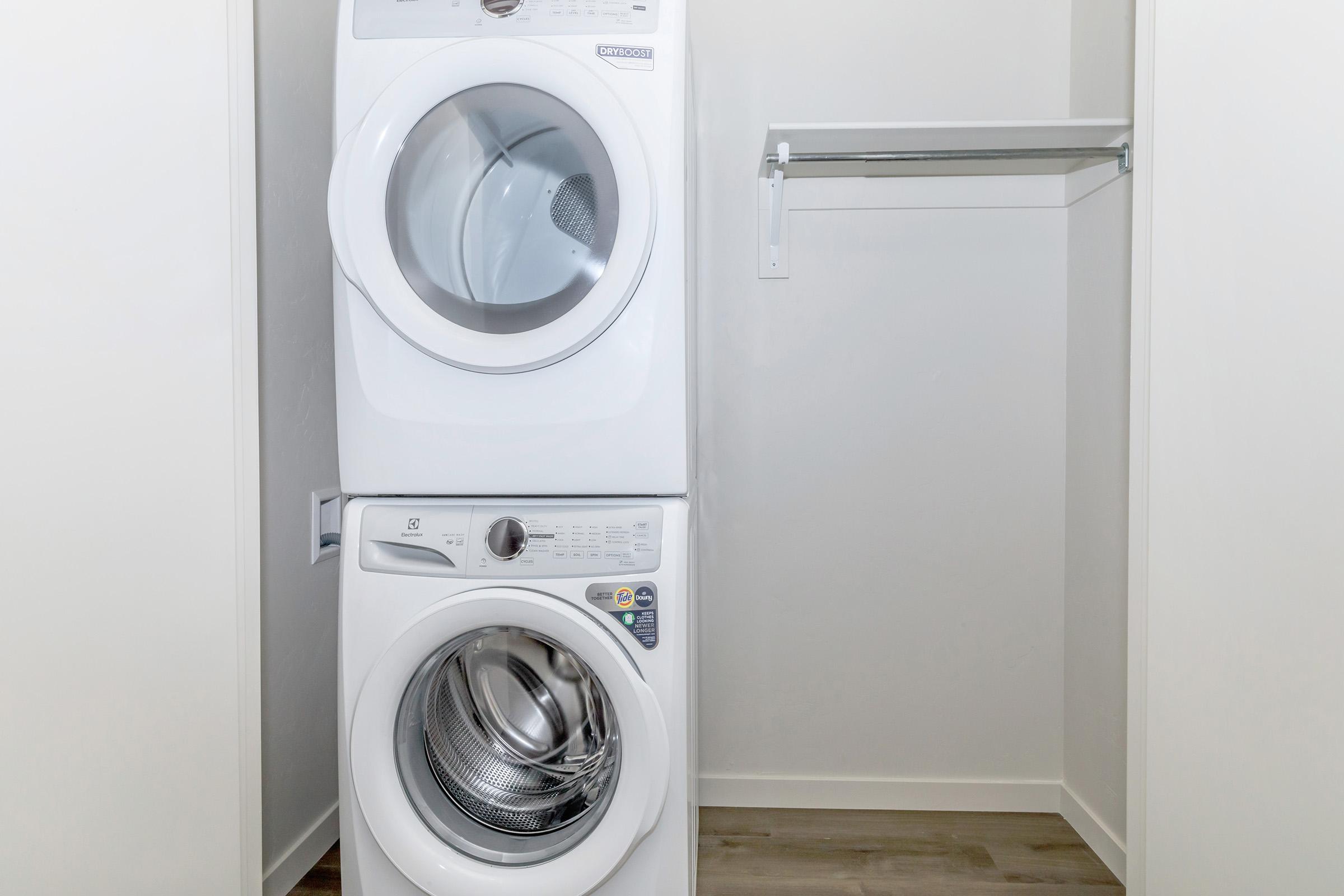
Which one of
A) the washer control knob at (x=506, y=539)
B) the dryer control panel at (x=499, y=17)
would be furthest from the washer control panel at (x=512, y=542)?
the dryer control panel at (x=499, y=17)

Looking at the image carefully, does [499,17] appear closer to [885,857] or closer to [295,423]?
[295,423]

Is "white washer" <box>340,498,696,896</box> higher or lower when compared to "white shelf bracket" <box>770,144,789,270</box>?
lower

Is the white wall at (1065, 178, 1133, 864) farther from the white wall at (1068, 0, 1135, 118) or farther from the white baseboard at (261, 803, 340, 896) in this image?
the white baseboard at (261, 803, 340, 896)

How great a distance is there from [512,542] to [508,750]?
359 mm

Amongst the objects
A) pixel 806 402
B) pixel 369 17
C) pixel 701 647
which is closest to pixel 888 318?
pixel 806 402

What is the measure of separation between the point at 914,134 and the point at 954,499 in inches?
32.4

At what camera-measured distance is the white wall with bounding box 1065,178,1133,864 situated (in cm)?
154

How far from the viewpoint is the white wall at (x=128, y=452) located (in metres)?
0.82

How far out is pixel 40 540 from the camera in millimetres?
842

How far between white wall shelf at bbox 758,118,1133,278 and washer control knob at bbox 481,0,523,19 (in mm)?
547

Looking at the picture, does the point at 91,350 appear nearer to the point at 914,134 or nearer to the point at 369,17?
the point at 369,17

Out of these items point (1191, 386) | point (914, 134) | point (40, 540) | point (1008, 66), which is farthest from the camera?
point (1008, 66)

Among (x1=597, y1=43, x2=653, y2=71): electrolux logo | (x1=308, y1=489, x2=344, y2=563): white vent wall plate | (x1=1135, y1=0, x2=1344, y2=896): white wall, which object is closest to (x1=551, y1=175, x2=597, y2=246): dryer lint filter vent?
(x1=597, y1=43, x2=653, y2=71): electrolux logo

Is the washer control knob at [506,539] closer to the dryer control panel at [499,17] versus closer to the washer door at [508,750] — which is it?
the washer door at [508,750]
